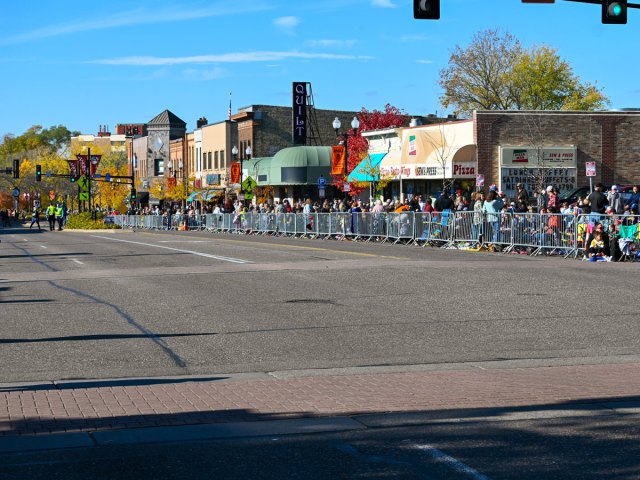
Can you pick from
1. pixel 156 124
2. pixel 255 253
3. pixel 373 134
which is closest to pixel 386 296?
pixel 255 253

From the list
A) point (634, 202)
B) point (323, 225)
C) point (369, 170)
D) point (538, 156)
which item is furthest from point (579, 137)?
point (634, 202)

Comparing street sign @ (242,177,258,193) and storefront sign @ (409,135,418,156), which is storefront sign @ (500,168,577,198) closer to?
storefront sign @ (409,135,418,156)

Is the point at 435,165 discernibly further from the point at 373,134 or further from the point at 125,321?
the point at 125,321

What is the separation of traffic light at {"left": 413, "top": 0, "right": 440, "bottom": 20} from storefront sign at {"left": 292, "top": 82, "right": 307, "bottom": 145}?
5755 centimetres

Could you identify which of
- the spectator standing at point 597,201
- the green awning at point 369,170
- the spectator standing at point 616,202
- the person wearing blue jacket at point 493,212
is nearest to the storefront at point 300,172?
the green awning at point 369,170

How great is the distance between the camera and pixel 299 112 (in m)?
78.4

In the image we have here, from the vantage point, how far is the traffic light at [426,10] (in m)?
19.6

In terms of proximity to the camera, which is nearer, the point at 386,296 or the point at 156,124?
the point at 386,296

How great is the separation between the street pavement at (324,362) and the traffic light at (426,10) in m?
5.27

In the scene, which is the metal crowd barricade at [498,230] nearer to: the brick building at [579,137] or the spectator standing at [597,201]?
the spectator standing at [597,201]

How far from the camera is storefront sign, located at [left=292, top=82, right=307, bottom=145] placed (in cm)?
7700

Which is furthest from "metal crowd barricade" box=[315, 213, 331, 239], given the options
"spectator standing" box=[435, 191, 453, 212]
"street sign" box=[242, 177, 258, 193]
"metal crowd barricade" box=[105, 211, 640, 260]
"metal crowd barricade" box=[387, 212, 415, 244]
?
"street sign" box=[242, 177, 258, 193]

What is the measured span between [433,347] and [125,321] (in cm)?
488

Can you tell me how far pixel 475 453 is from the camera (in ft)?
22.8
